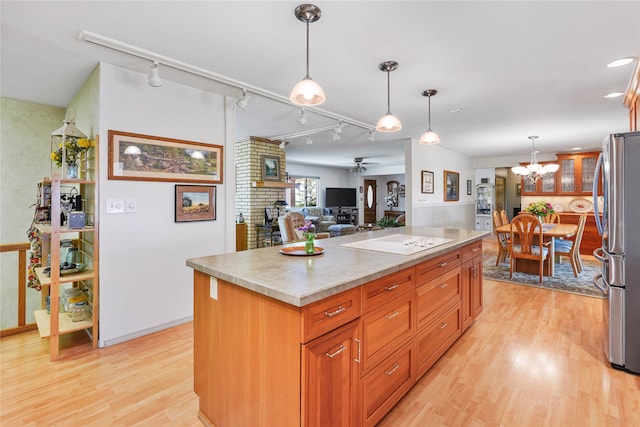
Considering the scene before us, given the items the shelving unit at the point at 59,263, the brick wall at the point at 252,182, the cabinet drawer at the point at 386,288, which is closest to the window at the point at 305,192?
the brick wall at the point at 252,182

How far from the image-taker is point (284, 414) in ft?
4.13

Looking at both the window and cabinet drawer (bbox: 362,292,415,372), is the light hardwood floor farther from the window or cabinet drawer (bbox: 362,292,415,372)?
the window

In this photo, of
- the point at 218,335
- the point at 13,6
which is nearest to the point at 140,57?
the point at 13,6

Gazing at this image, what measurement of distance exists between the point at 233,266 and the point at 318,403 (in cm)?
75

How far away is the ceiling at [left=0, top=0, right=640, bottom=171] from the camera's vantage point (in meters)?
1.91

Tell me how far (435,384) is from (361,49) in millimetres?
2459

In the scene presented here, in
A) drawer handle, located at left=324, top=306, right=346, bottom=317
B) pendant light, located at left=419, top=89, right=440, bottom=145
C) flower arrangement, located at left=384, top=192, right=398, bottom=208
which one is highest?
pendant light, located at left=419, top=89, right=440, bottom=145

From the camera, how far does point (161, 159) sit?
290 centimetres

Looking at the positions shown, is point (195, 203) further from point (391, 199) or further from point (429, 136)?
point (391, 199)

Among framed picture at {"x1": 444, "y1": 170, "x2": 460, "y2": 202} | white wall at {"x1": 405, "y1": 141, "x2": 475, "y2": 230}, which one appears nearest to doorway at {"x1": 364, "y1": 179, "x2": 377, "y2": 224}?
white wall at {"x1": 405, "y1": 141, "x2": 475, "y2": 230}

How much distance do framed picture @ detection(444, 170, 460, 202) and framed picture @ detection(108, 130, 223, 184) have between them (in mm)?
5694

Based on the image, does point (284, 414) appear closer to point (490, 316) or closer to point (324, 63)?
point (324, 63)

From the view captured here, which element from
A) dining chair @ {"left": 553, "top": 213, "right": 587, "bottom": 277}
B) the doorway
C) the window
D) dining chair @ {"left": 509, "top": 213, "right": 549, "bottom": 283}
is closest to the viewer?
dining chair @ {"left": 509, "top": 213, "right": 549, "bottom": 283}

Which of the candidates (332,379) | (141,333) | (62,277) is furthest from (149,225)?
(332,379)
